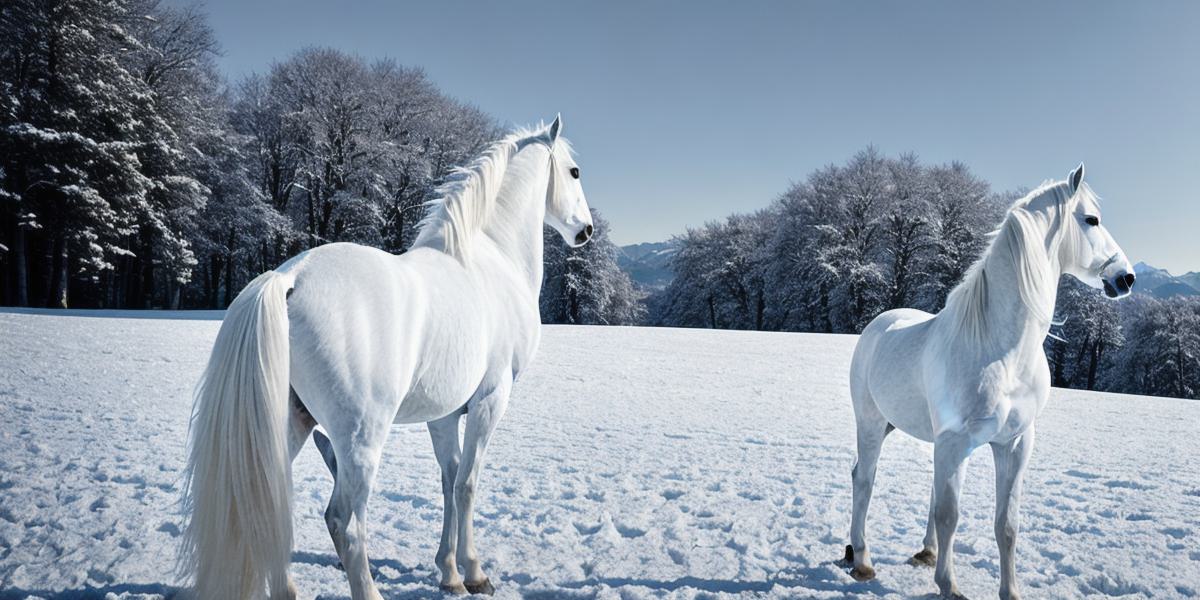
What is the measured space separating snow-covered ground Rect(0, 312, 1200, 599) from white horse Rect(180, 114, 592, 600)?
0.82m

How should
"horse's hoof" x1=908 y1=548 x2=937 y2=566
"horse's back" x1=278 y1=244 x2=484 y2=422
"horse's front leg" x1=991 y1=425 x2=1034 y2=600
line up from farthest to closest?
1. "horse's hoof" x1=908 y1=548 x2=937 y2=566
2. "horse's front leg" x1=991 y1=425 x2=1034 y2=600
3. "horse's back" x1=278 y1=244 x2=484 y2=422

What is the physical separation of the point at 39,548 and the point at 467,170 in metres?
2.89

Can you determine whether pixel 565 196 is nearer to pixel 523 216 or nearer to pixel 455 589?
pixel 523 216

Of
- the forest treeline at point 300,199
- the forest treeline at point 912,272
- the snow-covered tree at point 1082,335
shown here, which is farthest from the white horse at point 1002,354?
the snow-covered tree at point 1082,335

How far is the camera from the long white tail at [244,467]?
1913 mm

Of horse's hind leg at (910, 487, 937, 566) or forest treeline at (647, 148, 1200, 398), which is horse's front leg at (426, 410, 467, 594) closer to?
horse's hind leg at (910, 487, 937, 566)

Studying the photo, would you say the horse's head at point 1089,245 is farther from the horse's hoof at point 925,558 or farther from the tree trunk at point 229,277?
the tree trunk at point 229,277

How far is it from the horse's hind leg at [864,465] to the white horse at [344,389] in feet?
6.56

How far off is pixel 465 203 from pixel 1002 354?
270cm

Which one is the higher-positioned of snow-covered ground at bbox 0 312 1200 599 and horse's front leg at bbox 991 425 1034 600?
horse's front leg at bbox 991 425 1034 600

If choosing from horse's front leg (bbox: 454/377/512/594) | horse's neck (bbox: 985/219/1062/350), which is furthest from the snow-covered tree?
horse's front leg (bbox: 454/377/512/594)

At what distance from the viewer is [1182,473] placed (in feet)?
18.8

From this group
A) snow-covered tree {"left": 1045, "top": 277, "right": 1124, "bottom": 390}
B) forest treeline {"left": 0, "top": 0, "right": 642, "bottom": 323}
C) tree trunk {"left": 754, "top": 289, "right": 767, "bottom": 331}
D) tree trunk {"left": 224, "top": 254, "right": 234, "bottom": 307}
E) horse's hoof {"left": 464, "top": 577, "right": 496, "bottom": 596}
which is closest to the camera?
horse's hoof {"left": 464, "top": 577, "right": 496, "bottom": 596}

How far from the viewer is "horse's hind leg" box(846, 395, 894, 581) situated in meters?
3.17
